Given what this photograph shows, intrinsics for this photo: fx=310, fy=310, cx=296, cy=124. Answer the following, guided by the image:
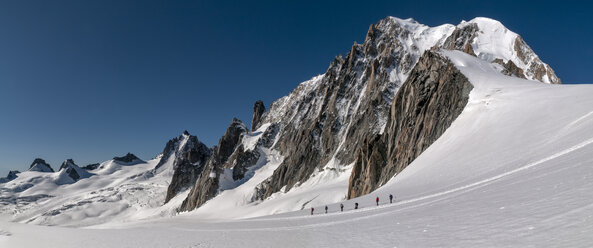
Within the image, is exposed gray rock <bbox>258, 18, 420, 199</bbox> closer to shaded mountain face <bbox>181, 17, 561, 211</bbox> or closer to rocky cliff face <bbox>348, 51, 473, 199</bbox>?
shaded mountain face <bbox>181, 17, 561, 211</bbox>

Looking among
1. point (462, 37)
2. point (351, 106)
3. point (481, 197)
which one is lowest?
point (481, 197)

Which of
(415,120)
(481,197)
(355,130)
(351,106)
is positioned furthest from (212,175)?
(481,197)

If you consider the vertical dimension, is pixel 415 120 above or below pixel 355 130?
below

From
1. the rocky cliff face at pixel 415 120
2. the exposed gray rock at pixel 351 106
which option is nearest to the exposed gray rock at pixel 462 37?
the exposed gray rock at pixel 351 106

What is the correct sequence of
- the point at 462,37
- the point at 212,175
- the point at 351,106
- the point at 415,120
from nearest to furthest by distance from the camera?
1. the point at 415,120
2. the point at 462,37
3. the point at 351,106
4. the point at 212,175

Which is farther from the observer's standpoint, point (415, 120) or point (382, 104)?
point (382, 104)

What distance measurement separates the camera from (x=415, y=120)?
2424 inches

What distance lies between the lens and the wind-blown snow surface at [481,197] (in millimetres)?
9180

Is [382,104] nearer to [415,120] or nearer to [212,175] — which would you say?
[415,120]

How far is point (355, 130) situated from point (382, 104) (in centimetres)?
1266

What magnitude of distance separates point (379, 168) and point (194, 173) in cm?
14967

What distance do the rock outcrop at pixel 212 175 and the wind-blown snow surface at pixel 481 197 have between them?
3963 inches

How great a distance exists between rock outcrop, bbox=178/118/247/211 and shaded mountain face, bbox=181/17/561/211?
627mm

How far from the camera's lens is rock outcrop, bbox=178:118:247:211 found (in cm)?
14100
